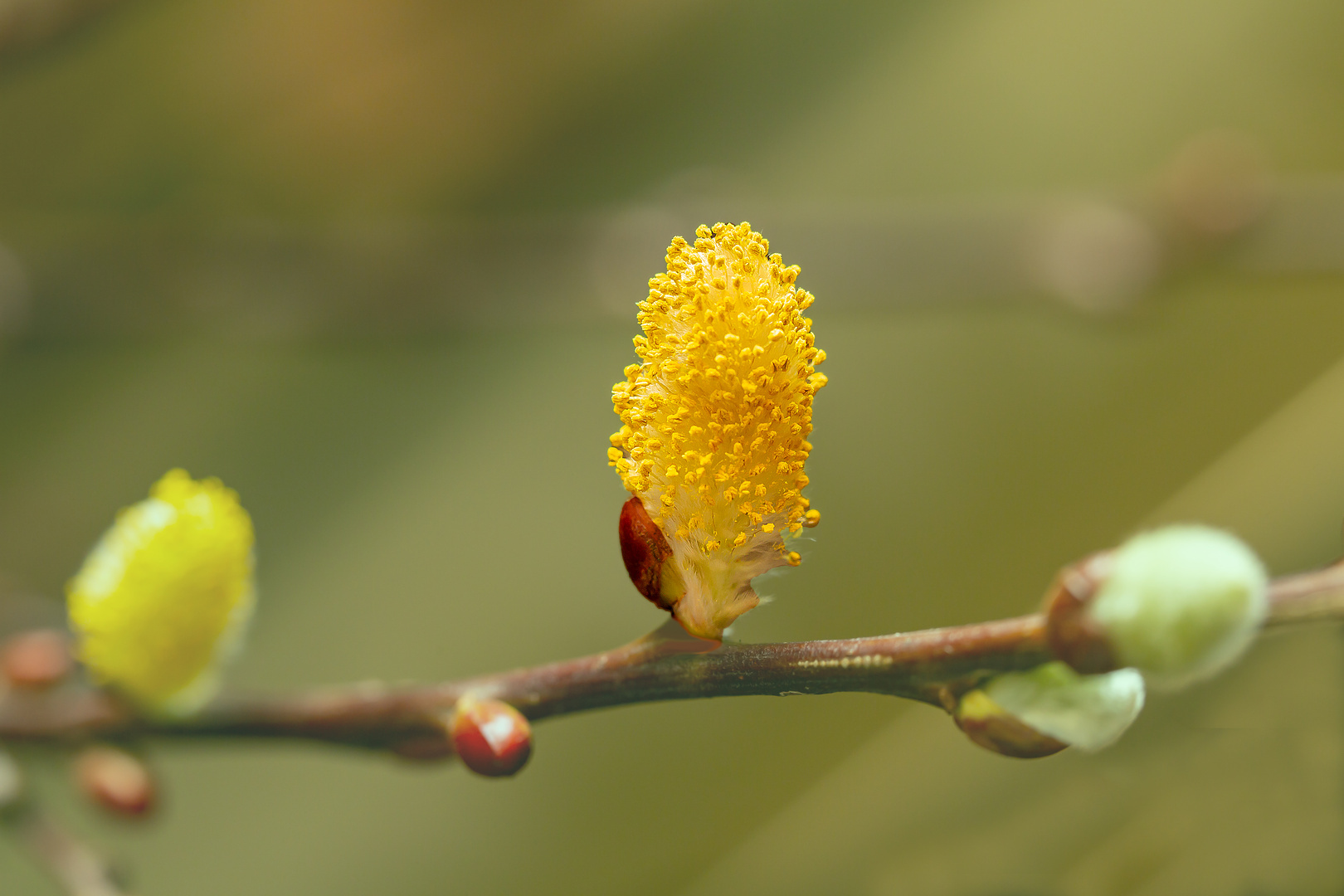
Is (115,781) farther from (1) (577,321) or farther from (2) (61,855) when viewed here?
(1) (577,321)

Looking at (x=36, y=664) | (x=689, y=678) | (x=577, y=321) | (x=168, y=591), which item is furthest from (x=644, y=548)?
(x=577, y=321)

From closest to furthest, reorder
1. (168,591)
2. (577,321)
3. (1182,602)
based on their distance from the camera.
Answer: (1182,602) → (168,591) → (577,321)

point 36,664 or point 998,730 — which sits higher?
point 36,664

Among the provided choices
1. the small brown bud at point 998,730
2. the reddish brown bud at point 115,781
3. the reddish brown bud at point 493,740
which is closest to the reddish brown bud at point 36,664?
the reddish brown bud at point 115,781

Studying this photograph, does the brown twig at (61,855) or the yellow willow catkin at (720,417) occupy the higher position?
the yellow willow catkin at (720,417)

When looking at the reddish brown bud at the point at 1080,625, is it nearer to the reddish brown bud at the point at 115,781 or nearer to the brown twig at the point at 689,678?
the brown twig at the point at 689,678

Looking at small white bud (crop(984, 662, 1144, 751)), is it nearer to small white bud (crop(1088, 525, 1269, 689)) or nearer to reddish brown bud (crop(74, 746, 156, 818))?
small white bud (crop(1088, 525, 1269, 689))
